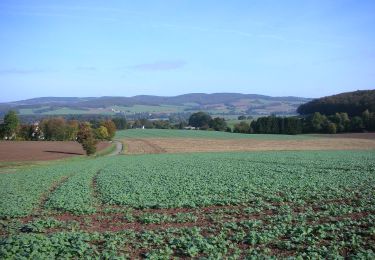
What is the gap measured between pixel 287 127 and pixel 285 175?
97025 millimetres

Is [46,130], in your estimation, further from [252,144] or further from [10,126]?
[252,144]

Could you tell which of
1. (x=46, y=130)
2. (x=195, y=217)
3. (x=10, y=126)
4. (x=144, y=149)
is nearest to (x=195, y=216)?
(x=195, y=217)

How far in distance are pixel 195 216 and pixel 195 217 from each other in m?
0.35

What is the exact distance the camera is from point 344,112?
126 meters

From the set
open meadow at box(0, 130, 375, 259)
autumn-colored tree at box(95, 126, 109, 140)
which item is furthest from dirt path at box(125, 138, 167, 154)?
open meadow at box(0, 130, 375, 259)

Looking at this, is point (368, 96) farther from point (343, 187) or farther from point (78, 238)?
point (78, 238)

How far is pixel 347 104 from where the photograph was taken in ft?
425

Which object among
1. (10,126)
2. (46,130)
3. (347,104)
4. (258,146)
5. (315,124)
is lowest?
(258,146)

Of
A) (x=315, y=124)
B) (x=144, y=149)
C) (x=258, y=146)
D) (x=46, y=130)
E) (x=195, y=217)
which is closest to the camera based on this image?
(x=195, y=217)

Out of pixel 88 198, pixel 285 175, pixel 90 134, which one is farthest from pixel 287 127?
pixel 88 198

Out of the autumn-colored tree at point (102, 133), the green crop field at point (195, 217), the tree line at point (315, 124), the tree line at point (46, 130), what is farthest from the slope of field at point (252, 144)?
the green crop field at point (195, 217)

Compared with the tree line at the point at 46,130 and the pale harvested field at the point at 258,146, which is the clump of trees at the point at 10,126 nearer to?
the tree line at the point at 46,130

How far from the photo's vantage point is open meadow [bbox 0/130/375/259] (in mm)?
13234

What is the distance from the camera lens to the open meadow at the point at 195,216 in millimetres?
13234
